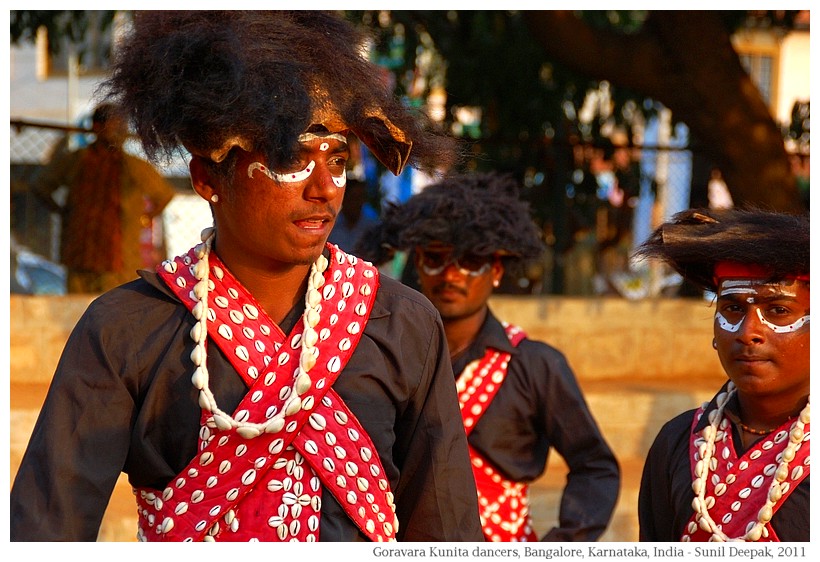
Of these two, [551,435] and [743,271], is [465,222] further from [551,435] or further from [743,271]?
[743,271]

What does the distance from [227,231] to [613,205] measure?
8.48 m

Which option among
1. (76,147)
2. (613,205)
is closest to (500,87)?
(613,205)

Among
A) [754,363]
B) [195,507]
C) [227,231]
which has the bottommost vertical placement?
[195,507]

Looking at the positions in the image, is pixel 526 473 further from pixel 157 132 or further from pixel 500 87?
pixel 500 87

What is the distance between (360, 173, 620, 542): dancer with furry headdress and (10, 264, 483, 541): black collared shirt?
1.88 meters

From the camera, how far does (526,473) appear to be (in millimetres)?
5551

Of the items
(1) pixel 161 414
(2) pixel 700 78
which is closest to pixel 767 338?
(1) pixel 161 414

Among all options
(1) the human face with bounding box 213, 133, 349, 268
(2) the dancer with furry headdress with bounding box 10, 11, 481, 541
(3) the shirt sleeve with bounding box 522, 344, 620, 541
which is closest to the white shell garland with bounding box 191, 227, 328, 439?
(2) the dancer with furry headdress with bounding box 10, 11, 481, 541

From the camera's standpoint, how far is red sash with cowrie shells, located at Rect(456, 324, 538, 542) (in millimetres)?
5445

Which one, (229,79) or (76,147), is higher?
(229,79)

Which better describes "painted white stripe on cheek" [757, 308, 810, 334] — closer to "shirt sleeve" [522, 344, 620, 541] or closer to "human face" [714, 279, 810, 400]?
"human face" [714, 279, 810, 400]

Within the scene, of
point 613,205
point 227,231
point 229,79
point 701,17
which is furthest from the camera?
point 613,205

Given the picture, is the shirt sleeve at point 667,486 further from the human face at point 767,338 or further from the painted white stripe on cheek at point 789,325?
the painted white stripe on cheek at point 789,325

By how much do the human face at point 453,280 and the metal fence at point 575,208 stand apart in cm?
427
